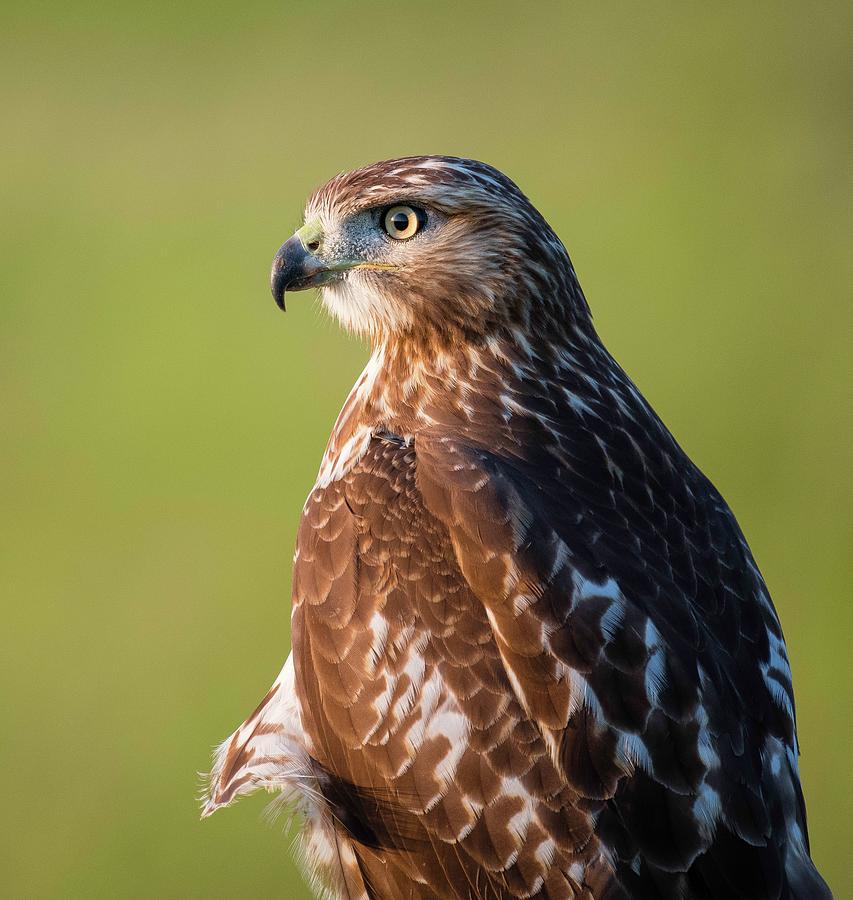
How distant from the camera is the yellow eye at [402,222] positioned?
10.2ft

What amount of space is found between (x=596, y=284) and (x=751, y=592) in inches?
278

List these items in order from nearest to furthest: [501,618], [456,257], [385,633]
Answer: [501,618] → [385,633] → [456,257]

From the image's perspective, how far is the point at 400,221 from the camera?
3152 mm

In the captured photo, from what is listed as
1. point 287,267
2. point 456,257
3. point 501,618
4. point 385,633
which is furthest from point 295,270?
Result: point 501,618

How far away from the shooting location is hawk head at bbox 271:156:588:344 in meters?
3.10

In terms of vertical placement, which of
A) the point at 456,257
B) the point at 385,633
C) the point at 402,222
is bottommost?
the point at 385,633

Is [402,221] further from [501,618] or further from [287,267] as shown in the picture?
[501,618]

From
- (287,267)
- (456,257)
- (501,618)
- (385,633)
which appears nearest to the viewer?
(501,618)

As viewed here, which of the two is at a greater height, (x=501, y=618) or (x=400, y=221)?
(x=400, y=221)

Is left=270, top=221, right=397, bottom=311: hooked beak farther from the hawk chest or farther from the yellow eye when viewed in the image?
the hawk chest

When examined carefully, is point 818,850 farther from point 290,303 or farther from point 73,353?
point 73,353

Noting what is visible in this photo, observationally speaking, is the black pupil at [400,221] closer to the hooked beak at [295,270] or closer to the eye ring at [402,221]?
the eye ring at [402,221]

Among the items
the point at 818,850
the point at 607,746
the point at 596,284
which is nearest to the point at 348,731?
the point at 607,746

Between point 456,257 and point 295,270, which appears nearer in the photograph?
point 456,257
